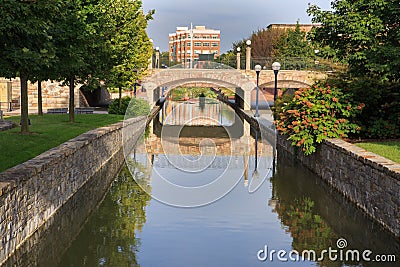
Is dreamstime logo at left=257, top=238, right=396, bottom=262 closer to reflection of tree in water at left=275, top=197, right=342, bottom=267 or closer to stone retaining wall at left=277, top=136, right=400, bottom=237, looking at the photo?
reflection of tree in water at left=275, top=197, right=342, bottom=267

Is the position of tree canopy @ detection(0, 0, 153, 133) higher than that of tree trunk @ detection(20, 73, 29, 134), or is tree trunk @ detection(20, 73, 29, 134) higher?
tree canopy @ detection(0, 0, 153, 133)

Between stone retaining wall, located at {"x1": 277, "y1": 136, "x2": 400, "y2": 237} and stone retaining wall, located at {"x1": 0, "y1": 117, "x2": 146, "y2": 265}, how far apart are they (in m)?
6.69

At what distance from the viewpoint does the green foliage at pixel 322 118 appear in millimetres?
18781

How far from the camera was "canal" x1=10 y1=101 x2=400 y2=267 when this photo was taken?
10.3 m

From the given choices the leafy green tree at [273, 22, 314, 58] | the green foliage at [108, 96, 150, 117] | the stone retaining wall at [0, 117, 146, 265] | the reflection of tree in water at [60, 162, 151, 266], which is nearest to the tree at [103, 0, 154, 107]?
the green foliage at [108, 96, 150, 117]

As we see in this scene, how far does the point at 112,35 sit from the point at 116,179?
29.3 ft

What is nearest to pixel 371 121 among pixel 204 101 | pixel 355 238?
pixel 355 238

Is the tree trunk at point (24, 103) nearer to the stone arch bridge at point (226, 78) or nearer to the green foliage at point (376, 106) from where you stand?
the green foliage at point (376, 106)

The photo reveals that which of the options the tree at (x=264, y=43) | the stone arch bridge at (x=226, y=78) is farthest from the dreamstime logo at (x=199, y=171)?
the tree at (x=264, y=43)

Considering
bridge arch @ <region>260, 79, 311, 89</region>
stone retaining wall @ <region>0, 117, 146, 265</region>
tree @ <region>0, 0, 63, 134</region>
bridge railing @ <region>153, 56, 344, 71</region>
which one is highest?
bridge railing @ <region>153, 56, 344, 71</region>

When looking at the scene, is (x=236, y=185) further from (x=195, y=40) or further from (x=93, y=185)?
(x=195, y=40)

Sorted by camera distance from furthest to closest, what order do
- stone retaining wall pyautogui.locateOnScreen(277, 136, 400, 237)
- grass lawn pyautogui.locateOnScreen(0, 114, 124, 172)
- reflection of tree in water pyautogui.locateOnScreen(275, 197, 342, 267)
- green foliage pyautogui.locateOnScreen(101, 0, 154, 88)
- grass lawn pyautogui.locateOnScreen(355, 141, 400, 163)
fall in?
green foliage pyautogui.locateOnScreen(101, 0, 154, 88) → grass lawn pyautogui.locateOnScreen(355, 141, 400, 163) → grass lawn pyautogui.locateOnScreen(0, 114, 124, 172) → stone retaining wall pyautogui.locateOnScreen(277, 136, 400, 237) → reflection of tree in water pyautogui.locateOnScreen(275, 197, 342, 267)

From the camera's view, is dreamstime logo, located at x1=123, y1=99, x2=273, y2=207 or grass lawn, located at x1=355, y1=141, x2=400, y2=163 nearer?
grass lawn, located at x1=355, y1=141, x2=400, y2=163

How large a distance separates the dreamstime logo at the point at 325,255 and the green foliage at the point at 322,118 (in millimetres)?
8047
